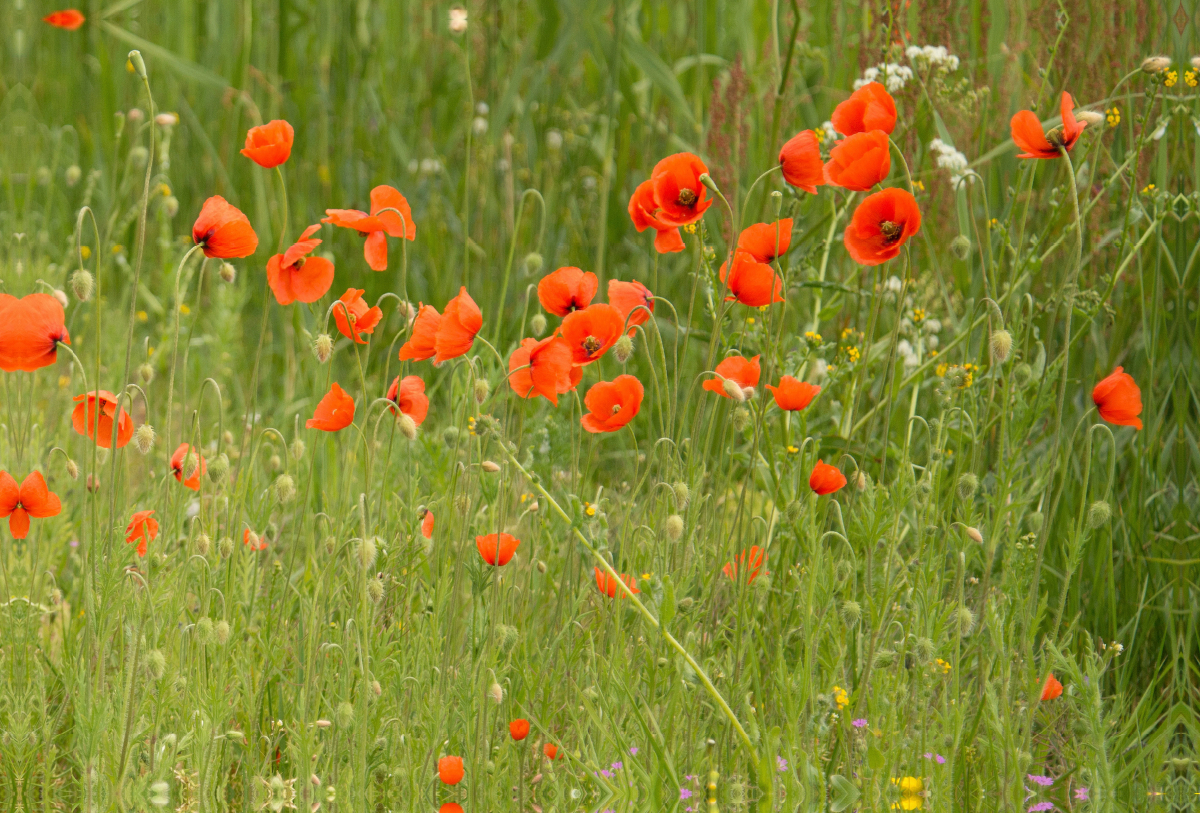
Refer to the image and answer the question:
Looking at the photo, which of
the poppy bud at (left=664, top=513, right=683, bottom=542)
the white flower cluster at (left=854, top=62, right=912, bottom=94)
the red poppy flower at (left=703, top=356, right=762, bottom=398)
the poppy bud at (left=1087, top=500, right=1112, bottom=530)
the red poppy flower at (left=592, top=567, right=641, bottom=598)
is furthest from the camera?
the white flower cluster at (left=854, top=62, right=912, bottom=94)

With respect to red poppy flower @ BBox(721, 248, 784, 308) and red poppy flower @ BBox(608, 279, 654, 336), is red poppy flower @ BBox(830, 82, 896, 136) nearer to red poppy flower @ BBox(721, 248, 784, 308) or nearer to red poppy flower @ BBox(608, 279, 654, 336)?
red poppy flower @ BBox(721, 248, 784, 308)

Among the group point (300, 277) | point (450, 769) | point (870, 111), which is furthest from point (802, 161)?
point (450, 769)

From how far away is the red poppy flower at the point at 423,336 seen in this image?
5.41ft

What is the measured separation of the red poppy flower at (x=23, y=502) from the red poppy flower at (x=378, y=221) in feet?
A: 1.80

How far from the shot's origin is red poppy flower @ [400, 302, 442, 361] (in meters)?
1.65

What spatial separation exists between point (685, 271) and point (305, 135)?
145 cm

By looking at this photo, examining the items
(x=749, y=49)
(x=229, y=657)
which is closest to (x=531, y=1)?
(x=749, y=49)

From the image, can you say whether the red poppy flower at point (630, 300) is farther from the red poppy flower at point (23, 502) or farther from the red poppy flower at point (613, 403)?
the red poppy flower at point (23, 502)

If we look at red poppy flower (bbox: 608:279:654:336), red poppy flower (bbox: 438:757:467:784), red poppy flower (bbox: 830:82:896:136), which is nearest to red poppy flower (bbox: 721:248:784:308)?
red poppy flower (bbox: 608:279:654:336)

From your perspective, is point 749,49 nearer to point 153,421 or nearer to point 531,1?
point 531,1

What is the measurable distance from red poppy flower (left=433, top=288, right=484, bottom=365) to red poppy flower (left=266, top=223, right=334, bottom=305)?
20 centimetres

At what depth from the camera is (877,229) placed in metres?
1.58

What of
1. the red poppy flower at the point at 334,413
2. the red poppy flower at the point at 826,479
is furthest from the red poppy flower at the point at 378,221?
the red poppy flower at the point at 826,479

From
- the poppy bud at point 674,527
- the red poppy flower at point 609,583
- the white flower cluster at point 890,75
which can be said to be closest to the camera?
the poppy bud at point 674,527
